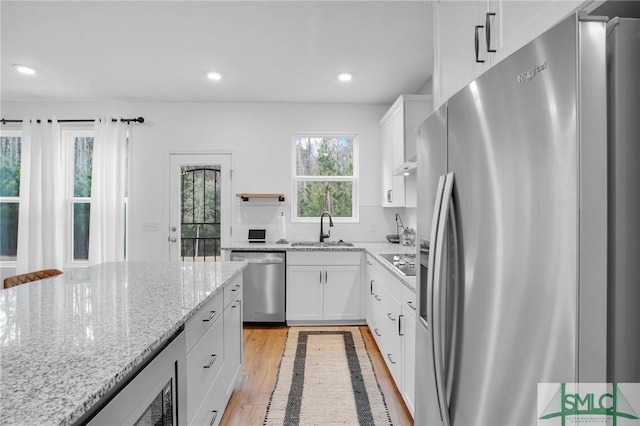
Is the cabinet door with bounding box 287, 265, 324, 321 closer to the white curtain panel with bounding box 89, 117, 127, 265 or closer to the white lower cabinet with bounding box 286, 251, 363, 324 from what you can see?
the white lower cabinet with bounding box 286, 251, 363, 324

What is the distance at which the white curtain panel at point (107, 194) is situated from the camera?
14.0 feet

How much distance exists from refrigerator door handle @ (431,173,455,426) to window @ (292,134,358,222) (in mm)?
3452

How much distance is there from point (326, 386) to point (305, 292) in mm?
1403

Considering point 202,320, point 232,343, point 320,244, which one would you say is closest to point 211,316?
point 202,320

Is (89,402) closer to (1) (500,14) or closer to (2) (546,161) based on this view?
(2) (546,161)

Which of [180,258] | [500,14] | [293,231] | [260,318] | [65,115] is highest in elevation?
[65,115]

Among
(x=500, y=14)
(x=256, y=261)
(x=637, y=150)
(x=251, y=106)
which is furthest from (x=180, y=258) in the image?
(x=637, y=150)

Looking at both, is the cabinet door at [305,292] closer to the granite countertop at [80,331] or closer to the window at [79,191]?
the granite countertop at [80,331]

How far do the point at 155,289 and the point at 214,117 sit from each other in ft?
10.7

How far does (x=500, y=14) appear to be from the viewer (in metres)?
1.11

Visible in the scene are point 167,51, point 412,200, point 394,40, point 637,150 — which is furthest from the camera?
point 412,200

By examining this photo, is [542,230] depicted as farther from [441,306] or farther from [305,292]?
[305,292]

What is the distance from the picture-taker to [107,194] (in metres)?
4.32

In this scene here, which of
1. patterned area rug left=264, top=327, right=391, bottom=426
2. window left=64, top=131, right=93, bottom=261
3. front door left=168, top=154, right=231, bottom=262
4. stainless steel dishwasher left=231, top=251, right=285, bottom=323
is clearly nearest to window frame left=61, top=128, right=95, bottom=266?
window left=64, top=131, right=93, bottom=261
